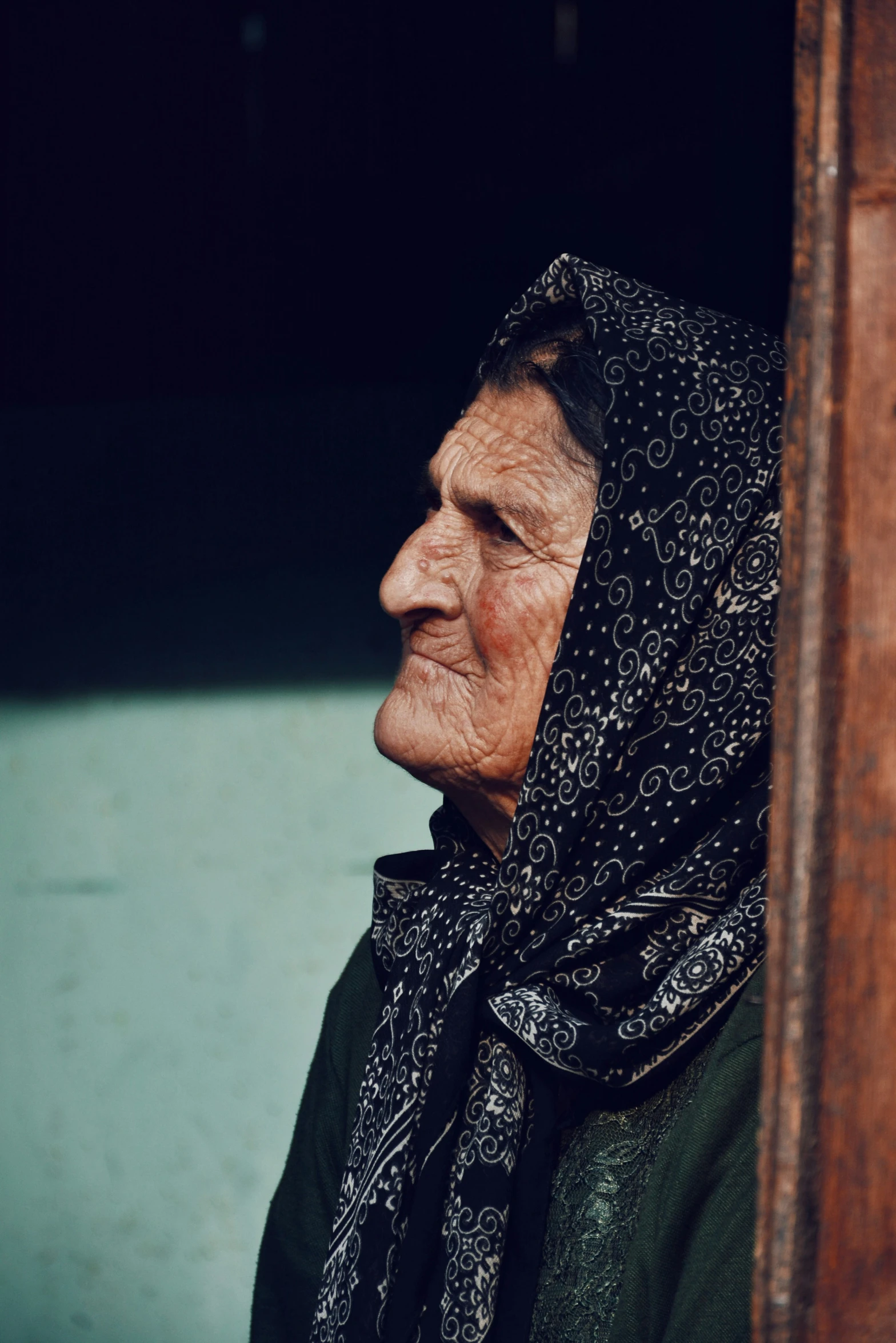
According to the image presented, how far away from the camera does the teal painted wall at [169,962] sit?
9.19 ft

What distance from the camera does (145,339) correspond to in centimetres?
273

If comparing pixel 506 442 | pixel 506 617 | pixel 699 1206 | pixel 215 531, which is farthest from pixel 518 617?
pixel 215 531

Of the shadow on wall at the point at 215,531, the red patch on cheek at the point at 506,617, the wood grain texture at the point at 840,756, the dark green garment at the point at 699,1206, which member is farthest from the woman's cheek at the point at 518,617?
the shadow on wall at the point at 215,531

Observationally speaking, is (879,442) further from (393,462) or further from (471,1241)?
(393,462)

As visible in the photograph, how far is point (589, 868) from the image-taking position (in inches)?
53.1

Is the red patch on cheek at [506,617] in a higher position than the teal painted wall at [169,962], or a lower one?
higher

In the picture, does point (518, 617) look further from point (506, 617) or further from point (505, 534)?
point (505, 534)

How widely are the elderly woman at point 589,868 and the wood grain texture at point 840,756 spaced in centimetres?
52

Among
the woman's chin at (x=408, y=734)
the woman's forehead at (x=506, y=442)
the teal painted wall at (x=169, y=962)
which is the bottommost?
the teal painted wall at (x=169, y=962)

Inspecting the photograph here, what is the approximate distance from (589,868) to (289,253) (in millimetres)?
1862

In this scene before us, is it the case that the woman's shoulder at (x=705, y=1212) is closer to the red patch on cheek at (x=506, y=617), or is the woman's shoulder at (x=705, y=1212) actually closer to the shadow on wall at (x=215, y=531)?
the red patch on cheek at (x=506, y=617)

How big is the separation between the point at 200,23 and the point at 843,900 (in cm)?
266

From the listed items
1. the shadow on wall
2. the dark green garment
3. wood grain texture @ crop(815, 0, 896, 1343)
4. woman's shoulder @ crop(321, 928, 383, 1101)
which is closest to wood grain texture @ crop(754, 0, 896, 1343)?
wood grain texture @ crop(815, 0, 896, 1343)

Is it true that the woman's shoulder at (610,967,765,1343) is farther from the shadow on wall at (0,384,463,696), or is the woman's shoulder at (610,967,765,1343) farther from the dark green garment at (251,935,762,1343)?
the shadow on wall at (0,384,463,696)
